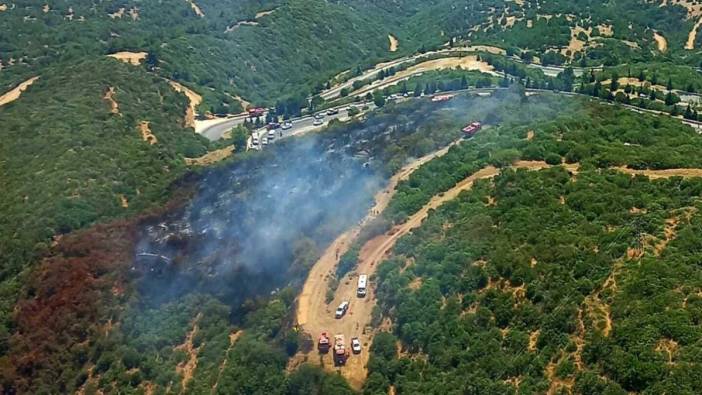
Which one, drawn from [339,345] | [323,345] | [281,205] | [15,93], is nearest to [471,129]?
[281,205]

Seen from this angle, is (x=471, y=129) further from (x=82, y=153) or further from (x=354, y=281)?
(x=82, y=153)

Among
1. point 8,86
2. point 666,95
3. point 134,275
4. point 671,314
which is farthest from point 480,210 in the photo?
point 8,86

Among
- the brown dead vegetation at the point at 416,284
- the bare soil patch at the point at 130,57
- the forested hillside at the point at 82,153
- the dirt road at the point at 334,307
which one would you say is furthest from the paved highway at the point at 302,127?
the brown dead vegetation at the point at 416,284

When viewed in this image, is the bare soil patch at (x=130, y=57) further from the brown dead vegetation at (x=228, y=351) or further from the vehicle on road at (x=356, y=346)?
the vehicle on road at (x=356, y=346)

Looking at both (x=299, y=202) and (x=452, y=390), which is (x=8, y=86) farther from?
(x=452, y=390)

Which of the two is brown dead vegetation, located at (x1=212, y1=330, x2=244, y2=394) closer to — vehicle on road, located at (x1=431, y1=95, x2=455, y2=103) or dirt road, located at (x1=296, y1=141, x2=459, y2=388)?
dirt road, located at (x1=296, y1=141, x2=459, y2=388)

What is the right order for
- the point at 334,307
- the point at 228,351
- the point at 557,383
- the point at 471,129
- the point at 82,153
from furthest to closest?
the point at 82,153 → the point at 471,129 → the point at 334,307 → the point at 228,351 → the point at 557,383
